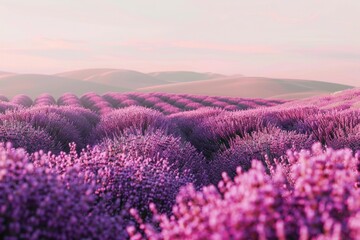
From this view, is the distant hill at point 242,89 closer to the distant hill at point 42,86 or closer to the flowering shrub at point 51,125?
the distant hill at point 42,86

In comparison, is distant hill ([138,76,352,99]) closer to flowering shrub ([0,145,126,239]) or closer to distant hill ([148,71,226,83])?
distant hill ([148,71,226,83])

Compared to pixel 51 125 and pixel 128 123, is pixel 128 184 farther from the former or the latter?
pixel 128 123

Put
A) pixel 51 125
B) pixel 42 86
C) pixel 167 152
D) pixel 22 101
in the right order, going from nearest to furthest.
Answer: pixel 167 152 → pixel 51 125 → pixel 22 101 → pixel 42 86

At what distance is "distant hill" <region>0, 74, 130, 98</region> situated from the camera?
60.0 metres

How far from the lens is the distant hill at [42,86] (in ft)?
197

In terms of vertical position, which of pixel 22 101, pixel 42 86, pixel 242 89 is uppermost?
pixel 22 101

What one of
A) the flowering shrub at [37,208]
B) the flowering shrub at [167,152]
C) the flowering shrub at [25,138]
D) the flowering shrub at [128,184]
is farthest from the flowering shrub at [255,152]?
the flowering shrub at [37,208]

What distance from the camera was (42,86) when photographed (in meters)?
64.3

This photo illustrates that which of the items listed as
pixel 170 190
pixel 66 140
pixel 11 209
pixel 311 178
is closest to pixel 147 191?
pixel 170 190

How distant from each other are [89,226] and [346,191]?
135cm

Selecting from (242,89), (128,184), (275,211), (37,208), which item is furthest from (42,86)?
(275,211)

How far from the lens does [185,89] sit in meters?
71.4

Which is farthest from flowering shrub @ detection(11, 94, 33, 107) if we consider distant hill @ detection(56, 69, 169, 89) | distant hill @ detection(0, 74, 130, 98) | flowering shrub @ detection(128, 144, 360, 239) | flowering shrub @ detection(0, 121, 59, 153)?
distant hill @ detection(56, 69, 169, 89)

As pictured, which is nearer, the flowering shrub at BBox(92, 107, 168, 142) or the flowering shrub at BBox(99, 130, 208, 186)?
the flowering shrub at BBox(99, 130, 208, 186)
